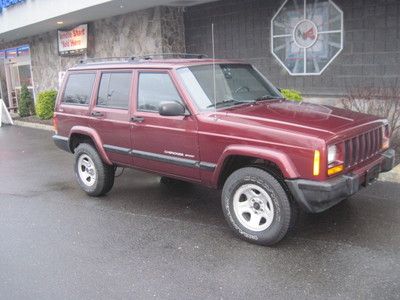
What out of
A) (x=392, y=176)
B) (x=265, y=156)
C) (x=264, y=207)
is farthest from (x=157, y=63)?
(x=392, y=176)

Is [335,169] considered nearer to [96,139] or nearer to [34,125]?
[96,139]

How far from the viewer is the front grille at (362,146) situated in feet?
14.7

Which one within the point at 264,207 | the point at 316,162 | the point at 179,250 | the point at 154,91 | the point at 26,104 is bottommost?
the point at 179,250

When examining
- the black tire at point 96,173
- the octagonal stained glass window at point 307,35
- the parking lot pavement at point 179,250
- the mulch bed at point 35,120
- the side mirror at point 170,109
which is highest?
the octagonal stained glass window at point 307,35

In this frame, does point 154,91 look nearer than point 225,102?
No

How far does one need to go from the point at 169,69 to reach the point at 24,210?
2872 millimetres

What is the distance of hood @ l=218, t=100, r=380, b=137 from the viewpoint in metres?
4.45

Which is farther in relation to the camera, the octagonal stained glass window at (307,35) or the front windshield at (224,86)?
the octagonal stained glass window at (307,35)

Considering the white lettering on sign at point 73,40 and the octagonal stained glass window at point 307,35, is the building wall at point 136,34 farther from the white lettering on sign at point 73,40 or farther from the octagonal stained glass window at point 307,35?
the octagonal stained glass window at point 307,35

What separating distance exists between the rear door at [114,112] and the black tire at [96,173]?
0.30 m

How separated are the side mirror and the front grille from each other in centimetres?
179

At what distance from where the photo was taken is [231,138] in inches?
187

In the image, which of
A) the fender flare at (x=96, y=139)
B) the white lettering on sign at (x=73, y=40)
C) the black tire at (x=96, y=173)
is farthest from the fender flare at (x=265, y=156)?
the white lettering on sign at (x=73, y=40)

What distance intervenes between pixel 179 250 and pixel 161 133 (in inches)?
56.3
